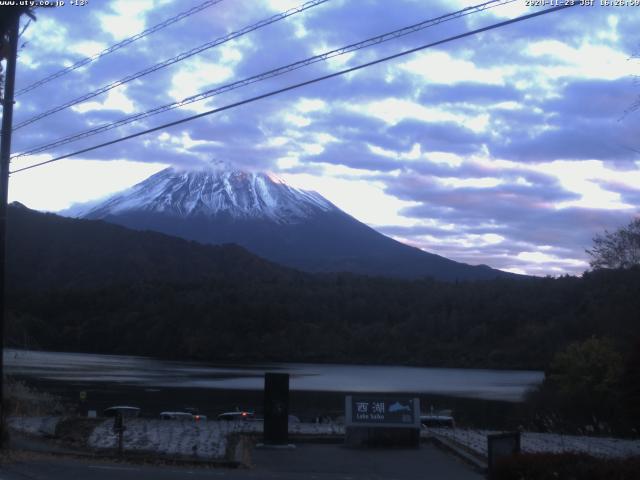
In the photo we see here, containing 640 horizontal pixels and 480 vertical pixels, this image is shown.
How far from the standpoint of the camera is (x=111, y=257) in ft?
526

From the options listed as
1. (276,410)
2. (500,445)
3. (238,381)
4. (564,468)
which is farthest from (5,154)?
(238,381)

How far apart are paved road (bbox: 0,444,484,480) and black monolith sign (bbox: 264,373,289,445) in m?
0.42

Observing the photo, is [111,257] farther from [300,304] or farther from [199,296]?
[300,304]

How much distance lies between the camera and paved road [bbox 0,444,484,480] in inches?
543

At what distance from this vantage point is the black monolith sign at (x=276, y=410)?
1825 centimetres

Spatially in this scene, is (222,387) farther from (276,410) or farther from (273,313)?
(273,313)

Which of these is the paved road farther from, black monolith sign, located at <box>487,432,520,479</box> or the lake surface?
the lake surface

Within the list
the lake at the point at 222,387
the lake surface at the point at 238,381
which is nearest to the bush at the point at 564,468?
the lake at the point at 222,387

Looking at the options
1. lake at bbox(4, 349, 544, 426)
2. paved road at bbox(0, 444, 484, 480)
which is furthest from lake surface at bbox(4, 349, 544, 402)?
paved road at bbox(0, 444, 484, 480)

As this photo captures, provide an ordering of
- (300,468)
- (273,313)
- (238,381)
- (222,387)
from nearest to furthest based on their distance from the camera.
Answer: (300,468) < (222,387) < (238,381) < (273,313)

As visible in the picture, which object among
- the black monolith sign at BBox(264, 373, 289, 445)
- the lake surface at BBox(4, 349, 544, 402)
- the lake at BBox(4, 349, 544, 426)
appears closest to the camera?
the black monolith sign at BBox(264, 373, 289, 445)

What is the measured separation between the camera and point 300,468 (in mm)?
16109

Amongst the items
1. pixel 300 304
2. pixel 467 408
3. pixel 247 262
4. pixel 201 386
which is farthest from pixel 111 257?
pixel 467 408

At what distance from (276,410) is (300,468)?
2.27 meters
